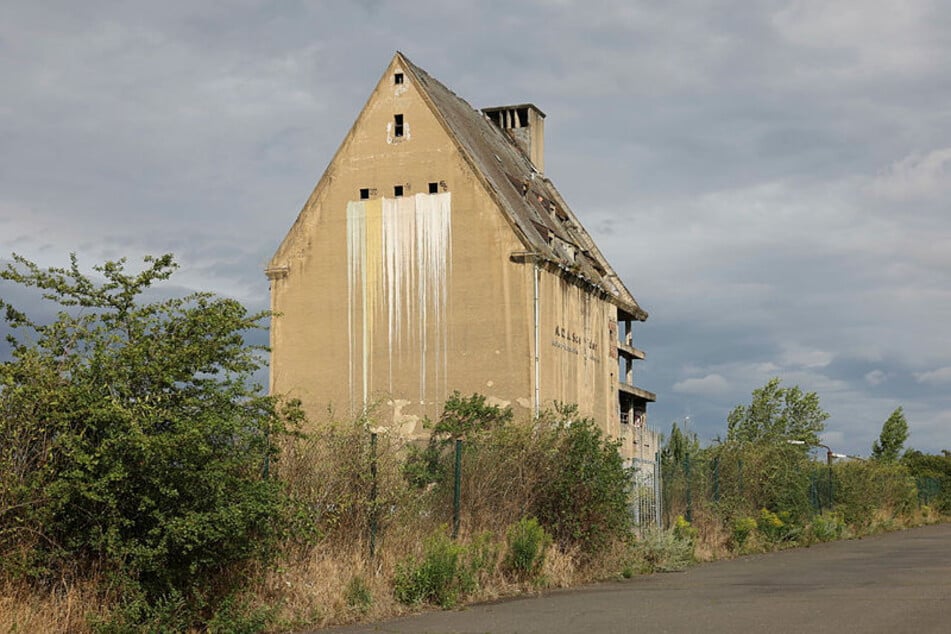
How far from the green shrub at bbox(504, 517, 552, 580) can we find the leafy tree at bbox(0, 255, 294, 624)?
610 cm

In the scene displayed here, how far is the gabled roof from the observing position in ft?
115

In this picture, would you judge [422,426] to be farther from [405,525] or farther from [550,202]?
[405,525]

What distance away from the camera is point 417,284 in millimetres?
34938

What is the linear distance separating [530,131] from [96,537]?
36.7m

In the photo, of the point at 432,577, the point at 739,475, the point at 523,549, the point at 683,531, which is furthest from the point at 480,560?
the point at 739,475

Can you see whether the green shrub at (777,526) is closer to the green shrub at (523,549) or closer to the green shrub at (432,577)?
the green shrub at (523,549)

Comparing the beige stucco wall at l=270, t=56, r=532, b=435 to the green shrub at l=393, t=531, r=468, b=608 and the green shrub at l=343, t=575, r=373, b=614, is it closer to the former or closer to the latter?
the green shrub at l=393, t=531, r=468, b=608

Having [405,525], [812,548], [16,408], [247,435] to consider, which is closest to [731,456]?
[812,548]

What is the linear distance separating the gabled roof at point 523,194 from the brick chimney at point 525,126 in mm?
A: 665

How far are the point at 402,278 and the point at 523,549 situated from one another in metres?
17.5

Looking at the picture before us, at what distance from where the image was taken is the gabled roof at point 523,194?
115 ft

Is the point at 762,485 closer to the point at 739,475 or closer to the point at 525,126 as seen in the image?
the point at 739,475

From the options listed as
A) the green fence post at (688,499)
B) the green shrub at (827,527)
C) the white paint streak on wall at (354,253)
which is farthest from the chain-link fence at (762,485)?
the white paint streak on wall at (354,253)

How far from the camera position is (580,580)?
20266 millimetres
